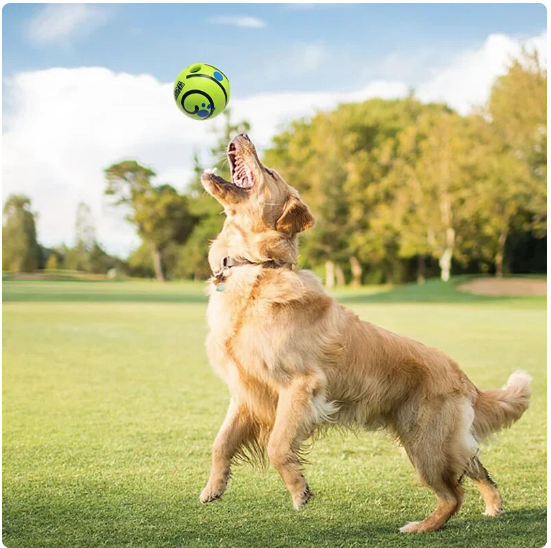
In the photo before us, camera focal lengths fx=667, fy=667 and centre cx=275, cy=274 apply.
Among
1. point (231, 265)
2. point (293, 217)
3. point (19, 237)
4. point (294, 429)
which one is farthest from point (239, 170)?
point (19, 237)

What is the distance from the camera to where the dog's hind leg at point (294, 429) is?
3.44 meters

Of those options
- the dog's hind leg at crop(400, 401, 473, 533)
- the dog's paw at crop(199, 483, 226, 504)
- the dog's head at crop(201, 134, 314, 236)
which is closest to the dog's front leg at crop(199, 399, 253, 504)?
the dog's paw at crop(199, 483, 226, 504)

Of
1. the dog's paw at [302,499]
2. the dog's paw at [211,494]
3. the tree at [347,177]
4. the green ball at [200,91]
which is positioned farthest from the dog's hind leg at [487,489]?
the tree at [347,177]

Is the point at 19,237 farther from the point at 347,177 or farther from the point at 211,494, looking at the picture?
the point at 211,494

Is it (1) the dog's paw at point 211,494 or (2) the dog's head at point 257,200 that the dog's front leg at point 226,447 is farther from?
(2) the dog's head at point 257,200

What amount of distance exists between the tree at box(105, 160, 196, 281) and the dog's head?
161 ft

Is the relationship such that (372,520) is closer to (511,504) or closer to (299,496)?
(299,496)

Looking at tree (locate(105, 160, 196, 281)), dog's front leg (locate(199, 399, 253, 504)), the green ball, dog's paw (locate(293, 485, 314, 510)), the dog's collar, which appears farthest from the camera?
tree (locate(105, 160, 196, 281))

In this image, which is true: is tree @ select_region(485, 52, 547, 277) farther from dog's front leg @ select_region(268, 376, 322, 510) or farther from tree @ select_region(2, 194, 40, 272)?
dog's front leg @ select_region(268, 376, 322, 510)

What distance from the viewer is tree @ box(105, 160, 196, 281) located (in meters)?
51.9

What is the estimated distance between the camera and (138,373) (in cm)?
861

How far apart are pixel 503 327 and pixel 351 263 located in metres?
29.5

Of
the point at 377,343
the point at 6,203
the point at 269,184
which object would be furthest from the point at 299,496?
the point at 6,203

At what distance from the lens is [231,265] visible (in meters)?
3.83
